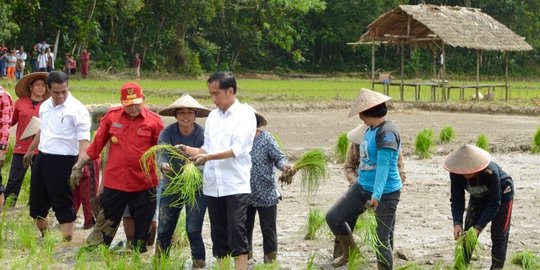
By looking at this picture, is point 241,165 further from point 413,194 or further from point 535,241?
point 413,194

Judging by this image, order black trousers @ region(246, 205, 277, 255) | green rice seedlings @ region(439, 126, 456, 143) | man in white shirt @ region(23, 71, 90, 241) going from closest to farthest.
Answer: black trousers @ region(246, 205, 277, 255)
man in white shirt @ region(23, 71, 90, 241)
green rice seedlings @ region(439, 126, 456, 143)

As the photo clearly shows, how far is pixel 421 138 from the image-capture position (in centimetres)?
1605

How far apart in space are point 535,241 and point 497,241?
1.79m

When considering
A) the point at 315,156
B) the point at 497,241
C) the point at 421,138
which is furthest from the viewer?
the point at 421,138

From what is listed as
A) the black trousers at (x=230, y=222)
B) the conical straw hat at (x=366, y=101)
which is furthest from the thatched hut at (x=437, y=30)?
the black trousers at (x=230, y=222)

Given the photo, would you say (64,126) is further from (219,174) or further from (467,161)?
(467,161)

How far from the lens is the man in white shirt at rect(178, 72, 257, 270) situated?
6812 mm

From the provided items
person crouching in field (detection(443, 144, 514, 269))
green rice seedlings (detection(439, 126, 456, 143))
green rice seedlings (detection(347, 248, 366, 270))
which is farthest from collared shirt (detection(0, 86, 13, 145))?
green rice seedlings (detection(439, 126, 456, 143))

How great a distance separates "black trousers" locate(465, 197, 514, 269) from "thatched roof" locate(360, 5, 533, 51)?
23.0 m

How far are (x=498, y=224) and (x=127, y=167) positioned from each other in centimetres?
271

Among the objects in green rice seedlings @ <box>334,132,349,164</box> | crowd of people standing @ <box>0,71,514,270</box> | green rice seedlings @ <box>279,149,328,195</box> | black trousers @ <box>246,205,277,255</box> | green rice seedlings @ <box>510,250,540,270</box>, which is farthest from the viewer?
green rice seedlings @ <box>334,132,349,164</box>

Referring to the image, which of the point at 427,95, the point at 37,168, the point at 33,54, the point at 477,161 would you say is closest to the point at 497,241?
the point at 477,161

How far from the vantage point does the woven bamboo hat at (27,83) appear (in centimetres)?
975

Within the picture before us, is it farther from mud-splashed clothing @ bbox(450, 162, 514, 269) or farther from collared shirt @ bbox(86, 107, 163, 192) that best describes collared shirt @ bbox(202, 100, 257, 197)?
A: mud-splashed clothing @ bbox(450, 162, 514, 269)
